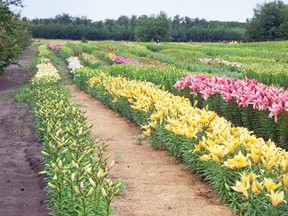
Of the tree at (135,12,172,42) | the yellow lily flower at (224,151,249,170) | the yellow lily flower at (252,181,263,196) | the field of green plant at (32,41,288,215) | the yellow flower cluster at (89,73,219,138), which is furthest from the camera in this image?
the tree at (135,12,172,42)

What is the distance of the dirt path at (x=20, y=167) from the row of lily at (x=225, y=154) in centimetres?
203

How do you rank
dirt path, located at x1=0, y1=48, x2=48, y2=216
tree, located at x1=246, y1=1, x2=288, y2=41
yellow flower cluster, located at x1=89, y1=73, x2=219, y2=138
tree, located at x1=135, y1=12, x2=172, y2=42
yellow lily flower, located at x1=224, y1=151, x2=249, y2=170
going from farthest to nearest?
tree, located at x1=135, y1=12, x2=172, y2=42 < tree, located at x1=246, y1=1, x2=288, y2=41 < yellow flower cluster, located at x1=89, y1=73, x2=219, y2=138 < dirt path, located at x1=0, y1=48, x2=48, y2=216 < yellow lily flower, located at x1=224, y1=151, x2=249, y2=170

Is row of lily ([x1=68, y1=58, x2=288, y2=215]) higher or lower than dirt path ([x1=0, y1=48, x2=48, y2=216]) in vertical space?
higher

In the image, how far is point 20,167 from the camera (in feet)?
24.1

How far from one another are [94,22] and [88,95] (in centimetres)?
9447

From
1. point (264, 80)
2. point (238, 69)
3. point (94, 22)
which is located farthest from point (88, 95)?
point (94, 22)

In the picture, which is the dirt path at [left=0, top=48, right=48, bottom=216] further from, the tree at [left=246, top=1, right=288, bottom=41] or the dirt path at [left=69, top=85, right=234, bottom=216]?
the tree at [left=246, top=1, right=288, bottom=41]

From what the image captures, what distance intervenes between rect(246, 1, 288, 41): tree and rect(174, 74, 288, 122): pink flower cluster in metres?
58.7

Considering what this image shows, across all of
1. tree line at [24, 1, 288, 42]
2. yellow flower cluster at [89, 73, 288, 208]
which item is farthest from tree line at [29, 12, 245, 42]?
yellow flower cluster at [89, 73, 288, 208]

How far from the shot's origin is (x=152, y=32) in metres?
78.4

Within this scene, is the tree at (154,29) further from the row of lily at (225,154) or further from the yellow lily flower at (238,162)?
the yellow lily flower at (238,162)

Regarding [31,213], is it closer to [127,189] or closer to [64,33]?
[127,189]

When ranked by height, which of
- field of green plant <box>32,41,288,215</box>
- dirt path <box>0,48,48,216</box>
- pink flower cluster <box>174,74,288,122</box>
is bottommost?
dirt path <box>0,48,48,216</box>

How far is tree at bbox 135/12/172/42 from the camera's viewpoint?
256 feet
